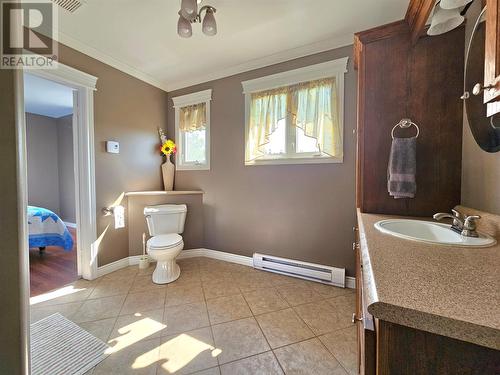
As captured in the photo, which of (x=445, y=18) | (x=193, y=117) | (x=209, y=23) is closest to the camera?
(x=445, y=18)

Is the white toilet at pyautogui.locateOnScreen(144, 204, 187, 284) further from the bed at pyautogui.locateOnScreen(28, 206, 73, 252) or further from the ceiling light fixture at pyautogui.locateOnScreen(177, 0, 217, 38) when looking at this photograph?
the ceiling light fixture at pyautogui.locateOnScreen(177, 0, 217, 38)

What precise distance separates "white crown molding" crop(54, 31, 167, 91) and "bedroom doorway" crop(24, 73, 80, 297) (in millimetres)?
1187

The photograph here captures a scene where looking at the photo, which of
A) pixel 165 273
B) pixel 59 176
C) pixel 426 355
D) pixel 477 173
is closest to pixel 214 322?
pixel 165 273

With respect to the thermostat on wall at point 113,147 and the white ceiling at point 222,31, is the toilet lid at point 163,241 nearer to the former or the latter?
the thermostat on wall at point 113,147

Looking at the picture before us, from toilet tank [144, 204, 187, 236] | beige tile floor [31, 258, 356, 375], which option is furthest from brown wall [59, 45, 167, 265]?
beige tile floor [31, 258, 356, 375]

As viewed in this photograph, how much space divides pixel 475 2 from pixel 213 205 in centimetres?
267

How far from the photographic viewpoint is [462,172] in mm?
1235

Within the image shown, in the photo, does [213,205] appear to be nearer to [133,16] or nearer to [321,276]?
[321,276]

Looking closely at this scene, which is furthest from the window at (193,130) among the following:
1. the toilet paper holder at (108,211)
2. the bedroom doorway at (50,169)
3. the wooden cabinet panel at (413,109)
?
the wooden cabinet panel at (413,109)

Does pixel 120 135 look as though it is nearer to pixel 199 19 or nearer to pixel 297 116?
pixel 199 19

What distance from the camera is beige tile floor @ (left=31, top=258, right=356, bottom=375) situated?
3.97 feet

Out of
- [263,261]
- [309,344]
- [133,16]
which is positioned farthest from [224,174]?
[309,344]

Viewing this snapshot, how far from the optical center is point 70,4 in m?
1.57

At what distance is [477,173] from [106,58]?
3321 mm
